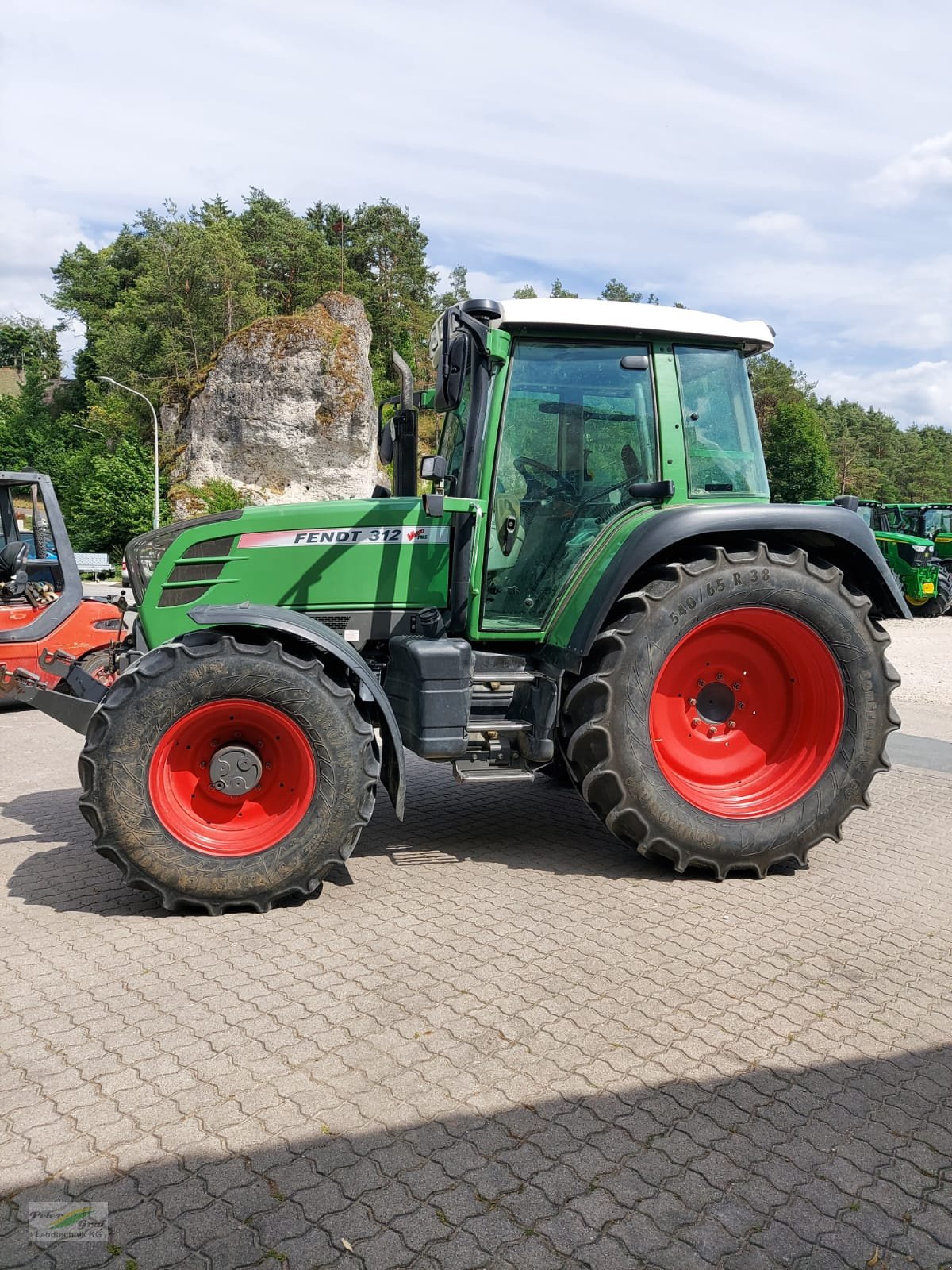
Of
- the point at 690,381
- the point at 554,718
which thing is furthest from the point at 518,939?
the point at 690,381

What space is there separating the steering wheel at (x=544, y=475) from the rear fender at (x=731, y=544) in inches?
17.7

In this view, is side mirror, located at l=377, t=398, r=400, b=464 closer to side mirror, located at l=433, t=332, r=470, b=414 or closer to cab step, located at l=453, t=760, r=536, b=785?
side mirror, located at l=433, t=332, r=470, b=414

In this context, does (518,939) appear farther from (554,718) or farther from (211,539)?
(211,539)

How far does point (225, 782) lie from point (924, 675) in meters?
10.9

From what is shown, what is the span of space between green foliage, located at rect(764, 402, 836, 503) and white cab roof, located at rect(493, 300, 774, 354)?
56507 mm

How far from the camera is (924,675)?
12.7 meters

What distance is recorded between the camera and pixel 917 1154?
8.75ft

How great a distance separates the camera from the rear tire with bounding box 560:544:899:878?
14.8ft

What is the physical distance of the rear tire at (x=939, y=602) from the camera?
67.5 ft

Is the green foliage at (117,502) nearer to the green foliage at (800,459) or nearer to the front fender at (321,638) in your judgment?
the front fender at (321,638)

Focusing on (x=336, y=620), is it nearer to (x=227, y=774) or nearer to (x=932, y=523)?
(x=227, y=774)

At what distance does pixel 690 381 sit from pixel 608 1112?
3464 millimetres

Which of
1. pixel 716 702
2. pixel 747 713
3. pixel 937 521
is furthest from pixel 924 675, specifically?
pixel 937 521

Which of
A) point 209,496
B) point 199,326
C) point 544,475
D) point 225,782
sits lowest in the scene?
point 225,782
